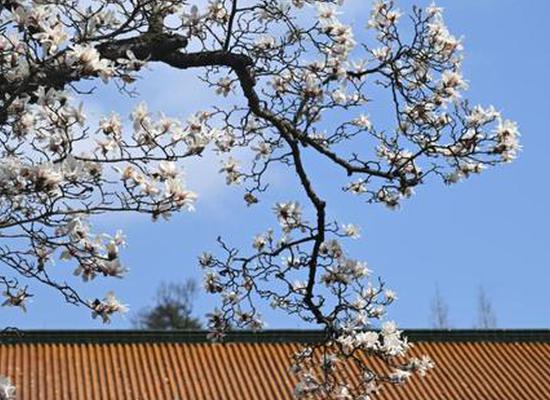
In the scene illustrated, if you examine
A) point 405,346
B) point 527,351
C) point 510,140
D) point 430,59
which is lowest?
point 405,346

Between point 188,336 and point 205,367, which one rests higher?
point 188,336

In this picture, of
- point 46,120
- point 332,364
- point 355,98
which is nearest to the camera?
point 46,120

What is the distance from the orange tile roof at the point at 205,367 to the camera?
57.2 ft

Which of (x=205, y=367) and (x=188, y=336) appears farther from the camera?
(x=188, y=336)

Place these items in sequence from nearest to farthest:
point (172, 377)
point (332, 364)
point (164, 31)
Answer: point (164, 31)
point (332, 364)
point (172, 377)

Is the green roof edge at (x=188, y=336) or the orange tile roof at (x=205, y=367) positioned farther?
the green roof edge at (x=188, y=336)

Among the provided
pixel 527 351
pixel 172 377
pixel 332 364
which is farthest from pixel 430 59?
pixel 527 351

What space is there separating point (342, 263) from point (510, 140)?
113cm

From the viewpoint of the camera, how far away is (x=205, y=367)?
18484 millimetres

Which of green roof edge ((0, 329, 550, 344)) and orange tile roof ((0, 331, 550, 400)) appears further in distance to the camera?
green roof edge ((0, 329, 550, 344))

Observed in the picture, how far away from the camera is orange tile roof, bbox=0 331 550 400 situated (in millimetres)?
17438

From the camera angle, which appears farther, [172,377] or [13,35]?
[172,377]

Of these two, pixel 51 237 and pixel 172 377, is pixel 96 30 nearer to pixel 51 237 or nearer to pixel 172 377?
pixel 51 237

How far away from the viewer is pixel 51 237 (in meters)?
4.76
